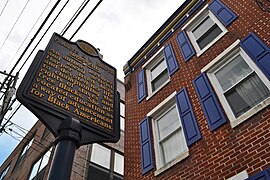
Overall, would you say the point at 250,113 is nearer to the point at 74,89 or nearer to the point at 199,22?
the point at 74,89

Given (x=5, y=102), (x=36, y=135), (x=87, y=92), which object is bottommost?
(x=87, y=92)

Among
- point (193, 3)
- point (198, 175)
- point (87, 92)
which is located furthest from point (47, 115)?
point (193, 3)

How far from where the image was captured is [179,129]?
6785mm

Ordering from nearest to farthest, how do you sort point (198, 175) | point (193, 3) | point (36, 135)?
point (198, 175)
point (193, 3)
point (36, 135)

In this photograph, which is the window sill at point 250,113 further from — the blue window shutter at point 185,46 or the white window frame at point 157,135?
the blue window shutter at point 185,46

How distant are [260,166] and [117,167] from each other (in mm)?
8548

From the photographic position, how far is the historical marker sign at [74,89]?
3.50 m

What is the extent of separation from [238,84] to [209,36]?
2851mm

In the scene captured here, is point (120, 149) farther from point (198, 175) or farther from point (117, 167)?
point (198, 175)

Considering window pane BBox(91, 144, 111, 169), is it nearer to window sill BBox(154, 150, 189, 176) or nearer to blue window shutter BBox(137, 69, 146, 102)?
blue window shutter BBox(137, 69, 146, 102)

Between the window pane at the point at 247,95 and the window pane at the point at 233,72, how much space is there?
23 cm

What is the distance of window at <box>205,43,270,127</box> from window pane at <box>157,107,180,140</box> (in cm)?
156

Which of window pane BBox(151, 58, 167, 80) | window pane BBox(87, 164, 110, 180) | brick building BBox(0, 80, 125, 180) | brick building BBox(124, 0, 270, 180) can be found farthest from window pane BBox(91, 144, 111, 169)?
window pane BBox(151, 58, 167, 80)

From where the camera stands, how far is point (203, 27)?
8773 millimetres
